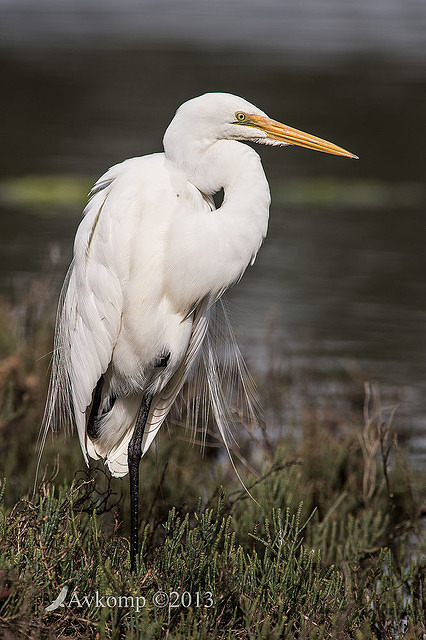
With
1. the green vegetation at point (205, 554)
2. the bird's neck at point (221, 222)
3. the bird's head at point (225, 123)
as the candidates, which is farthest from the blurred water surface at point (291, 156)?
the bird's head at point (225, 123)

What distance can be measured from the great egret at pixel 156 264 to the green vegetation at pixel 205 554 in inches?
11.6

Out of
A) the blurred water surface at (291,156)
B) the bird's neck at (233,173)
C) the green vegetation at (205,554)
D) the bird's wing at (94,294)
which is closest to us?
the green vegetation at (205,554)

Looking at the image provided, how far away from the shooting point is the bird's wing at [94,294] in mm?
3330

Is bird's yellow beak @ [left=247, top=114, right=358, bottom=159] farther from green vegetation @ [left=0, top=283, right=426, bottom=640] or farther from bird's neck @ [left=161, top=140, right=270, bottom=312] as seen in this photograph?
green vegetation @ [left=0, top=283, right=426, bottom=640]

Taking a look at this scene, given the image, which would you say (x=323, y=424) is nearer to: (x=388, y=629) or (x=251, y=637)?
(x=388, y=629)

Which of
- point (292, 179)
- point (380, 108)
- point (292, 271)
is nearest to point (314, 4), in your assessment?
point (380, 108)

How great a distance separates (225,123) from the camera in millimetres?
3145

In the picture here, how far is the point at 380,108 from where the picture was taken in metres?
18.1

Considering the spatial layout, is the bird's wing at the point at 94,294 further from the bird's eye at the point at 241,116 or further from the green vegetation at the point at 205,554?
the bird's eye at the point at 241,116

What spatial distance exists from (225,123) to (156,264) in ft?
1.63

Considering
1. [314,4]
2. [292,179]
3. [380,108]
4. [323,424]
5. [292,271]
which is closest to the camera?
[323,424]

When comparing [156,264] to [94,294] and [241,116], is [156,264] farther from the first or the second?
[241,116]

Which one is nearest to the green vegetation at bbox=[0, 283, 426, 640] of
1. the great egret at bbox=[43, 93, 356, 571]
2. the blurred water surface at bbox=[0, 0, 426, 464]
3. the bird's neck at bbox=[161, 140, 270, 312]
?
the great egret at bbox=[43, 93, 356, 571]

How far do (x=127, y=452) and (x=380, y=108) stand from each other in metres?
15.3
